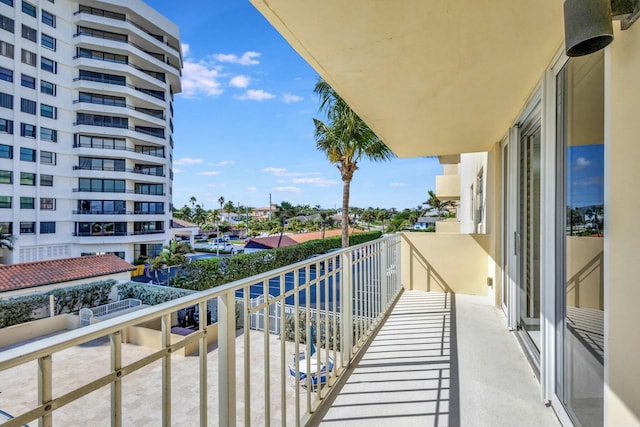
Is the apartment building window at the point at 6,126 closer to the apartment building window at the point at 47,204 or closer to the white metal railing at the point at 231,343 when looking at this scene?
the apartment building window at the point at 47,204

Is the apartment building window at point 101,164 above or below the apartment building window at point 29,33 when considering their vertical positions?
below

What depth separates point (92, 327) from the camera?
73 centimetres

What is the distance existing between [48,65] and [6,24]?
2771 mm

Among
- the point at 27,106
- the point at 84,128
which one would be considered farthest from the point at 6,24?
the point at 84,128

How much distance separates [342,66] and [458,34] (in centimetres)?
70

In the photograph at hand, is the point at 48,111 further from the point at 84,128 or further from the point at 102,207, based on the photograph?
the point at 102,207

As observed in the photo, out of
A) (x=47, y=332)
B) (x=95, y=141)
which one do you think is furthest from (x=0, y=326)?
(x=95, y=141)

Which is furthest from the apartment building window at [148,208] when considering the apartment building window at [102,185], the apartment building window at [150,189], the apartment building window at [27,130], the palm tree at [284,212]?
the palm tree at [284,212]

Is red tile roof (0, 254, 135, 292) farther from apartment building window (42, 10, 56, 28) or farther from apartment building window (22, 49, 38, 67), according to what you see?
apartment building window (42, 10, 56, 28)

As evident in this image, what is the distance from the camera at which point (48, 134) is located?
22.0 meters

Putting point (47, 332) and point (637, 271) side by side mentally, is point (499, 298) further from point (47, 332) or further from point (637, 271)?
point (47, 332)

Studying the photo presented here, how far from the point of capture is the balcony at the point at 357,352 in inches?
31.2

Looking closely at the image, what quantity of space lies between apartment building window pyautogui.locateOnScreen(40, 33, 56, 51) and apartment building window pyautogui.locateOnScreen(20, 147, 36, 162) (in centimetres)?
752

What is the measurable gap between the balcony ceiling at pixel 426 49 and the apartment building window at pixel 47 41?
29.3m
